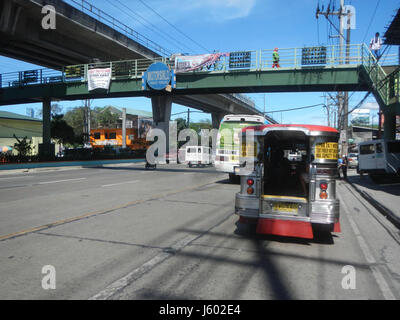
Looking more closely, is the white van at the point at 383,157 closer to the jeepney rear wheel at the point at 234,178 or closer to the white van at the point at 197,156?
the jeepney rear wheel at the point at 234,178

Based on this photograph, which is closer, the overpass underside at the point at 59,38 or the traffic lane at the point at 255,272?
the traffic lane at the point at 255,272

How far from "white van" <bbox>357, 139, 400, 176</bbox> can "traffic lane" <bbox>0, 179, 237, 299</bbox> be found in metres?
13.0

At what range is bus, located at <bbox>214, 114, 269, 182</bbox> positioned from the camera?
16.8 meters

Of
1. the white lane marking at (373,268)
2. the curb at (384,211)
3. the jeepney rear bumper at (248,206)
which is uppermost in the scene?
the jeepney rear bumper at (248,206)

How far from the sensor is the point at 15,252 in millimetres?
5371

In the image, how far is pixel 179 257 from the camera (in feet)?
17.3

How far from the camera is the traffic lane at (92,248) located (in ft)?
13.5

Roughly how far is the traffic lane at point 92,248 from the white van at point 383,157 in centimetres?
1296

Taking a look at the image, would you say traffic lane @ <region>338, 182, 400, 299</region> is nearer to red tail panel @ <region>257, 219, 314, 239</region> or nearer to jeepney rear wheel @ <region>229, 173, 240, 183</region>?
red tail panel @ <region>257, 219, 314, 239</region>

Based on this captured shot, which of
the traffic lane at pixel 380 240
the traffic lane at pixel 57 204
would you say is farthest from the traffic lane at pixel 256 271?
the traffic lane at pixel 57 204

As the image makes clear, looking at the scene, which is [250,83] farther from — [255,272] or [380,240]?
[255,272]

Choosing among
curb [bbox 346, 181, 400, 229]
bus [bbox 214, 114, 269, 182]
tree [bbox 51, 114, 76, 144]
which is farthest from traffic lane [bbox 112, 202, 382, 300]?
tree [bbox 51, 114, 76, 144]

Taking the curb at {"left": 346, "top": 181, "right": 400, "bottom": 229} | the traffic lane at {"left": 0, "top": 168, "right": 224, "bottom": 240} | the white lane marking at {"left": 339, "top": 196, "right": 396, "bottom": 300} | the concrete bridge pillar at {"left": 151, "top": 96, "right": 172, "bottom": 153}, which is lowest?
the curb at {"left": 346, "top": 181, "right": 400, "bottom": 229}

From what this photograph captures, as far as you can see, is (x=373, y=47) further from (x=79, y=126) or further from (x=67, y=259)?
(x=79, y=126)
